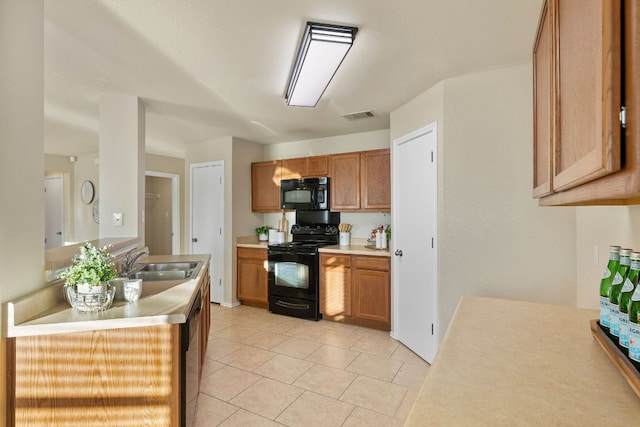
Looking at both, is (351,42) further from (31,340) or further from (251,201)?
(251,201)

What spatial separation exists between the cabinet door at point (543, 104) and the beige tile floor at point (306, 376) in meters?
1.72

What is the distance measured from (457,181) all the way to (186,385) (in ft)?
7.51

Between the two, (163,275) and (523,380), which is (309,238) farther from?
(523,380)

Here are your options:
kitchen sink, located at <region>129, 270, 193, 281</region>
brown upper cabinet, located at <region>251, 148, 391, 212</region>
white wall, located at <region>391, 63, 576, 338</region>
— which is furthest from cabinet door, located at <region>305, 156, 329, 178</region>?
kitchen sink, located at <region>129, 270, 193, 281</region>

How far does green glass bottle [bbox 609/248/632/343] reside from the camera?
0.95m

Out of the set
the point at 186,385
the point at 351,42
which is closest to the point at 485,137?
the point at 351,42

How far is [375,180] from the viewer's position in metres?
3.91

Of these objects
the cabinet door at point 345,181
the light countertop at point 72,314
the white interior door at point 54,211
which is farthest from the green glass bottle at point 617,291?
the white interior door at point 54,211

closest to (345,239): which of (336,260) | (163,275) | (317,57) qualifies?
(336,260)

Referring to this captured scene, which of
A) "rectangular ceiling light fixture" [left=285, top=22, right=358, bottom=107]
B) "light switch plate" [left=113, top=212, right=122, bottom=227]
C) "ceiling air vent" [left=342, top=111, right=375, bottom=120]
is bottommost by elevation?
"light switch plate" [left=113, top=212, right=122, bottom=227]

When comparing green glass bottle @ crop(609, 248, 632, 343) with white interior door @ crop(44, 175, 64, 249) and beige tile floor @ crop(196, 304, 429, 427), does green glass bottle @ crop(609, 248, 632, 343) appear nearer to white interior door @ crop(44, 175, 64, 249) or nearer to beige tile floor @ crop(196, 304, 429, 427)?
beige tile floor @ crop(196, 304, 429, 427)

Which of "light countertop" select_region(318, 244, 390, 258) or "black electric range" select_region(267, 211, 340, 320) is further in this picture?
"black electric range" select_region(267, 211, 340, 320)

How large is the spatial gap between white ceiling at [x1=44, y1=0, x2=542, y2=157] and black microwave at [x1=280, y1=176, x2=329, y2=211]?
105 cm

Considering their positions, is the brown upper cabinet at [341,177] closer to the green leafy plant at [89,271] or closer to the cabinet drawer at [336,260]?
the cabinet drawer at [336,260]
